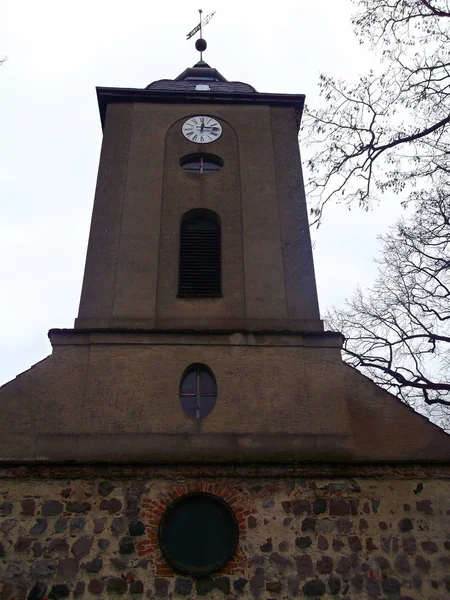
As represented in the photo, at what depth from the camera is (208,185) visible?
1186 centimetres

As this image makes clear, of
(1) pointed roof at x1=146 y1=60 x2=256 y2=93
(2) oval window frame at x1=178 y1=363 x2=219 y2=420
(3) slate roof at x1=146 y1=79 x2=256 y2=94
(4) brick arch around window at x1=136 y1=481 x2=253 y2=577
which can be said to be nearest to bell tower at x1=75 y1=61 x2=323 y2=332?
(2) oval window frame at x1=178 y1=363 x2=219 y2=420

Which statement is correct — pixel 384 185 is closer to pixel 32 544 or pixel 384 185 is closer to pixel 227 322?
pixel 227 322

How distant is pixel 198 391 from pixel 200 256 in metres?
2.69

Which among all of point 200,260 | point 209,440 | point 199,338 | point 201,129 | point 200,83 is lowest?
point 209,440

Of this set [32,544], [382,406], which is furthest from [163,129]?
[32,544]

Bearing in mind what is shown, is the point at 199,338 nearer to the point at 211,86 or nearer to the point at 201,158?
the point at 201,158

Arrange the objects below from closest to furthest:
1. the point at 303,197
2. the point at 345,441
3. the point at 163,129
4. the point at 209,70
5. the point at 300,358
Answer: the point at 345,441 < the point at 300,358 < the point at 303,197 < the point at 163,129 < the point at 209,70

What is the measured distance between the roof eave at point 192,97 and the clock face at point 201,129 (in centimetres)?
55

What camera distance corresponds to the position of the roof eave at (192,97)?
1345 centimetres

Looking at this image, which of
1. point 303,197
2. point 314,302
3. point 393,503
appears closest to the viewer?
point 393,503

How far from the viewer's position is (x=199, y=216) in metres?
11.6

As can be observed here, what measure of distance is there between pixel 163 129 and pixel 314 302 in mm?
4992

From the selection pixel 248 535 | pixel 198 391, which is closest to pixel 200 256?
pixel 198 391

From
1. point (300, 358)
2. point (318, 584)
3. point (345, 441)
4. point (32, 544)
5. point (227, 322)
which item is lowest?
point (318, 584)
